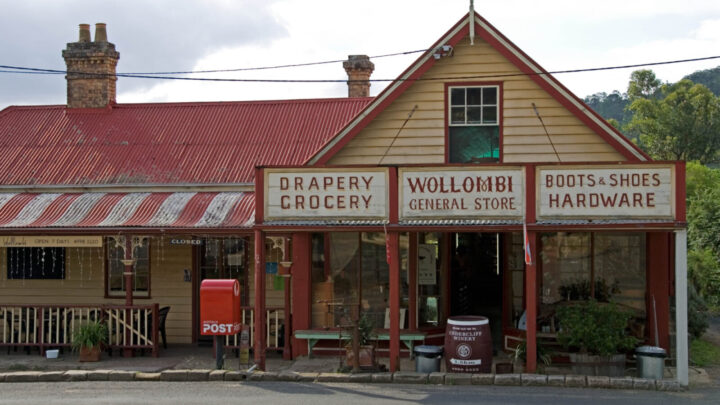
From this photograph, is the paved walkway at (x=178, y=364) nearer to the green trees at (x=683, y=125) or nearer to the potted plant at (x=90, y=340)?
the potted plant at (x=90, y=340)

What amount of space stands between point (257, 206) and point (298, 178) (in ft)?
2.71

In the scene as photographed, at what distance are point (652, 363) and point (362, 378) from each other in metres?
4.49

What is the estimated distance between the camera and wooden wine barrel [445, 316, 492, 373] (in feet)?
45.9

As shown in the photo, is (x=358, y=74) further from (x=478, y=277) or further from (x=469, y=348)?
(x=469, y=348)

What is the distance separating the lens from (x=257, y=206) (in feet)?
48.5

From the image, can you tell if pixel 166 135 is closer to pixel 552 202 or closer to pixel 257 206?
pixel 257 206

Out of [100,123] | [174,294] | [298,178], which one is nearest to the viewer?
[298,178]

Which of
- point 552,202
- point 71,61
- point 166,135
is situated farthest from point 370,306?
point 71,61

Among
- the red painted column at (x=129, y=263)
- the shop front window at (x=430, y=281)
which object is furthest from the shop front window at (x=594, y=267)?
the red painted column at (x=129, y=263)

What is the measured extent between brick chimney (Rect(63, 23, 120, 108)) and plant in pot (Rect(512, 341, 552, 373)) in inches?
478

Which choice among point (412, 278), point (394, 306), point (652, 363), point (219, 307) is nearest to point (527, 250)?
point (394, 306)

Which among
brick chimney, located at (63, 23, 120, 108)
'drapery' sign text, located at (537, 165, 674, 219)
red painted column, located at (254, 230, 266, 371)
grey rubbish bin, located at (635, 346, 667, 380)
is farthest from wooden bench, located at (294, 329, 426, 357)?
brick chimney, located at (63, 23, 120, 108)

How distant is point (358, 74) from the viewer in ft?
76.1

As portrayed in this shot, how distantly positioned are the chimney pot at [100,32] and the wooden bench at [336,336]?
9.98 meters
